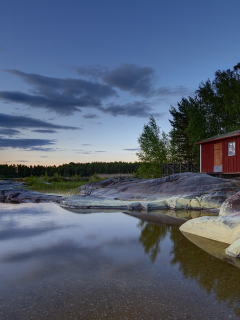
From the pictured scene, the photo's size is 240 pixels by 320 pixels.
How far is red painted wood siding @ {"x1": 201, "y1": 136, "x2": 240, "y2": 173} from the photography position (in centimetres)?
1762

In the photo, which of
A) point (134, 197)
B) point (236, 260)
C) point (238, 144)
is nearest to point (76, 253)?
point (236, 260)

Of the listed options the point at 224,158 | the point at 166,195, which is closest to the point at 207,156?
the point at 224,158

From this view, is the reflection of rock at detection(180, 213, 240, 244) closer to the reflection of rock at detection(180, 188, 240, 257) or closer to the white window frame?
the reflection of rock at detection(180, 188, 240, 257)

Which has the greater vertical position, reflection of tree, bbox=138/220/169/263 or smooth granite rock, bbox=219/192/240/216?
smooth granite rock, bbox=219/192/240/216

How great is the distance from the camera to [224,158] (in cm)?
1881

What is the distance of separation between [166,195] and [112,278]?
28.7 feet

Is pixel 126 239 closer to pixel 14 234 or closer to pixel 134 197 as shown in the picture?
pixel 14 234

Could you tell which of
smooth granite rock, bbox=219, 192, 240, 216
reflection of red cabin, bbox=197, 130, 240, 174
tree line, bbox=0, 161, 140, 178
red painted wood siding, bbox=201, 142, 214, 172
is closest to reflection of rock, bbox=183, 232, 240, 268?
smooth granite rock, bbox=219, 192, 240, 216

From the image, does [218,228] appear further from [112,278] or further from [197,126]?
[197,126]

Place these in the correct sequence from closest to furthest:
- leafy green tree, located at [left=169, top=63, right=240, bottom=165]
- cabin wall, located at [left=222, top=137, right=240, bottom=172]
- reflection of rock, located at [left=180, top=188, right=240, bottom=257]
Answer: reflection of rock, located at [left=180, top=188, right=240, bottom=257] < cabin wall, located at [left=222, top=137, right=240, bottom=172] < leafy green tree, located at [left=169, top=63, right=240, bottom=165]

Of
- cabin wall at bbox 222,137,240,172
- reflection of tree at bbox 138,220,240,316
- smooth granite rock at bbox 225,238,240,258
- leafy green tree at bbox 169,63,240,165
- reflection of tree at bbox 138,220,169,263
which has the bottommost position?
reflection of tree at bbox 138,220,169,263

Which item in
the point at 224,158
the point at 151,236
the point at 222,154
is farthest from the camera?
the point at 222,154

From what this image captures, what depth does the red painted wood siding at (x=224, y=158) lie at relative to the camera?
17.6m

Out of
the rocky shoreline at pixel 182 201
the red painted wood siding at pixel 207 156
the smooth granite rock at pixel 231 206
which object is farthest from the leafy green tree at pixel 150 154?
the smooth granite rock at pixel 231 206
